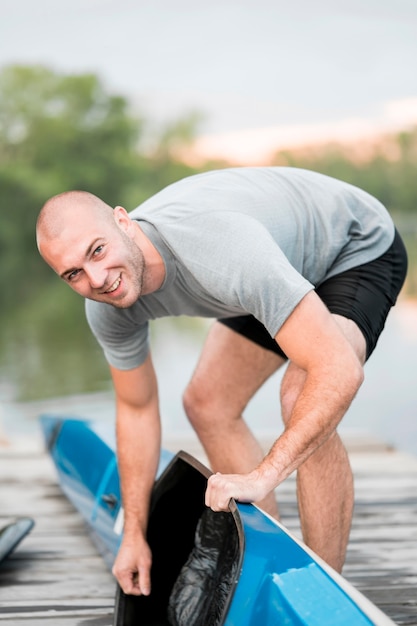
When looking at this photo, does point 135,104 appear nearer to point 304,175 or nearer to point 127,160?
point 127,160

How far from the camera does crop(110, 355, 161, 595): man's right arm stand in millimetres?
2564

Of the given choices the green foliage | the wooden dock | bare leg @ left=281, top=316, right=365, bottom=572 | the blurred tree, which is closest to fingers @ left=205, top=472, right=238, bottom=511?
bare leg @ left=281, top=316, right=365, bottom=572

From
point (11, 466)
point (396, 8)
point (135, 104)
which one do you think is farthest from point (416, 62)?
point (11, 466)

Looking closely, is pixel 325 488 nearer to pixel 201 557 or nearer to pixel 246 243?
pixel 201 557

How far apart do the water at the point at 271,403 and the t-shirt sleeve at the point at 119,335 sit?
4.27m

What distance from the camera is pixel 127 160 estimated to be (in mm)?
45188

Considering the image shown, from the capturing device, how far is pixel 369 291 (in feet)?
8.30

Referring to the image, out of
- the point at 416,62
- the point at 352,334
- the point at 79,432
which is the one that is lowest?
the point at 416,62

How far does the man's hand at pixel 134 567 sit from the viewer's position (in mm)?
2455

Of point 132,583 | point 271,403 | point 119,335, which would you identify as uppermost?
point 119,335

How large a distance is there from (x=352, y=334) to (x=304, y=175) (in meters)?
0.55

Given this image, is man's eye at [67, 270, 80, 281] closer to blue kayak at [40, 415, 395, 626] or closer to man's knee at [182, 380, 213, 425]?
blue kayak at [40, 415, 395, 626]

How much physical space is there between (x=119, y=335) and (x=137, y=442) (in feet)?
1.12

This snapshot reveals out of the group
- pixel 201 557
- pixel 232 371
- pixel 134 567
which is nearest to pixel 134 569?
pixel 134 567
